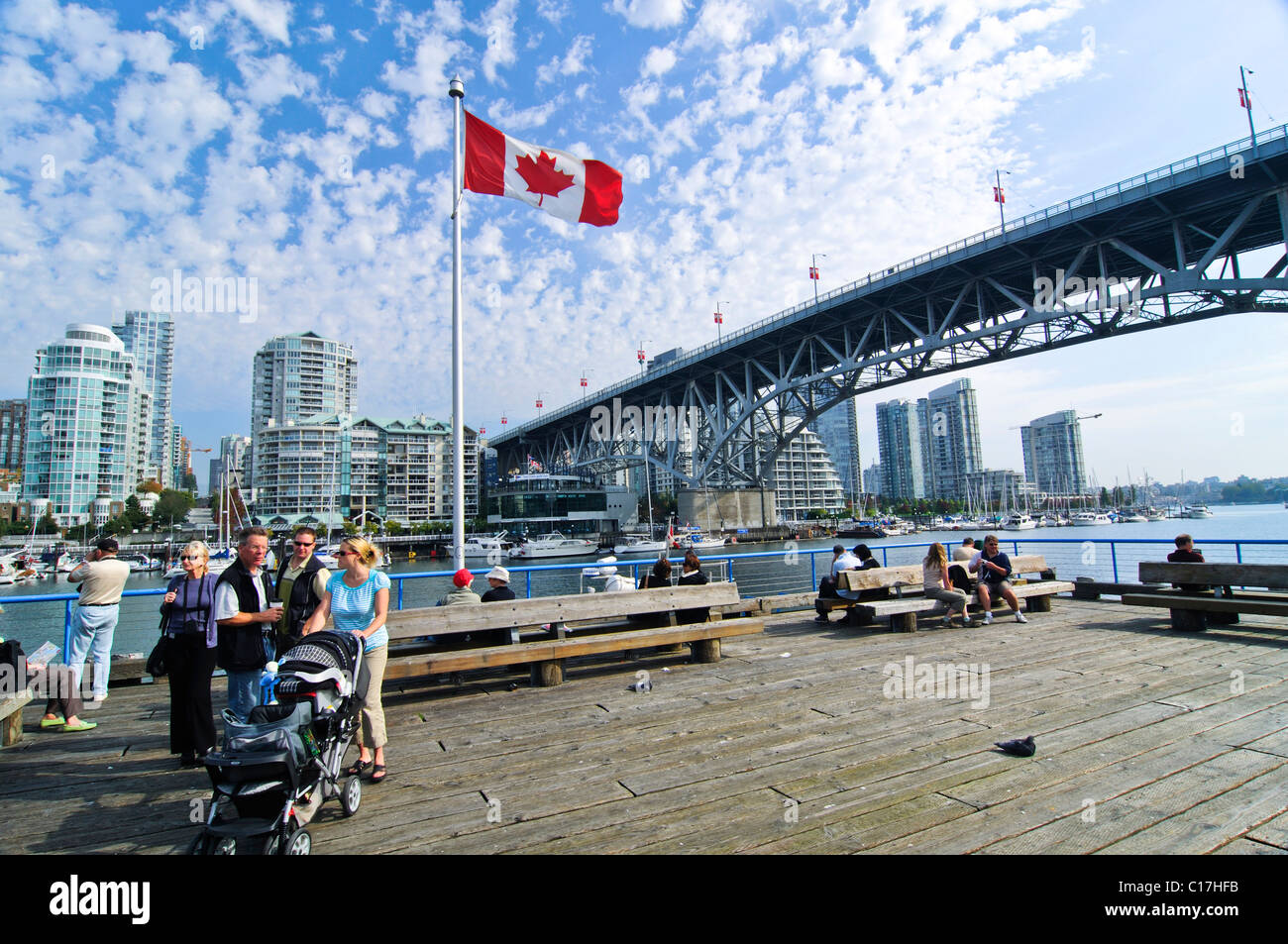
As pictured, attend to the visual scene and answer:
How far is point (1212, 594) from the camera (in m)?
8.53

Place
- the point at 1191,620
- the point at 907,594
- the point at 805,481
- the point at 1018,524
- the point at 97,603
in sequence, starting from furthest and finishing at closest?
the point at 805,481 < the point at 1018,524 < the point at 907,594 < the point at 1191,620 < the point at 97,603

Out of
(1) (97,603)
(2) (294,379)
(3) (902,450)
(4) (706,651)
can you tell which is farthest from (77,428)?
(3) (902,450)

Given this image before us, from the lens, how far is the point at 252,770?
2945 mm

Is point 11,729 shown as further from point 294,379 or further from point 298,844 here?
point 294,379

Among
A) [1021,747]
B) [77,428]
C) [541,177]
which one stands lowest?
[1021,747]

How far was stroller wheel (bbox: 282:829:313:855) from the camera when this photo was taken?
290cm

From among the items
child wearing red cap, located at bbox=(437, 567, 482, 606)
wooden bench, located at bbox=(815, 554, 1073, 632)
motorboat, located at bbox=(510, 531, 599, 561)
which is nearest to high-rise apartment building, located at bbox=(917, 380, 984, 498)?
motorboat, located at bbox=(510, 531, 599, 561)

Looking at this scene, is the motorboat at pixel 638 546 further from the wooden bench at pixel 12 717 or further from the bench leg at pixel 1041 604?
the wooden bench at pixel 12 717

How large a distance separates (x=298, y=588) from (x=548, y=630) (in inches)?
113

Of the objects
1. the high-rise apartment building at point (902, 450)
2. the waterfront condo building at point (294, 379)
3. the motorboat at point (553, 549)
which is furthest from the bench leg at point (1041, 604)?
the high-rise apartment building at point (902, 450)

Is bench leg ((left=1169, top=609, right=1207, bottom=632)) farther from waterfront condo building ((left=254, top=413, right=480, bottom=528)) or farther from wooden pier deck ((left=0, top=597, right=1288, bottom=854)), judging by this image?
waterfront condo building ((left=254, top=413, right=480, bottom=528))

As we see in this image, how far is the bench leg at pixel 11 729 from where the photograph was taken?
4883 millimetres
